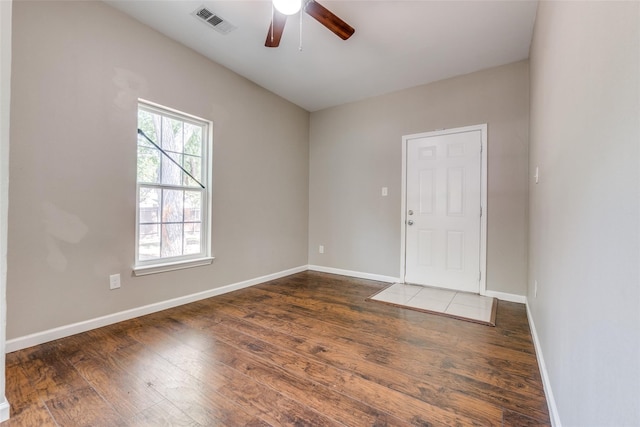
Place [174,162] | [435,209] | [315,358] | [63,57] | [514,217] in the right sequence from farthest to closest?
[435,209]
[514,217]
[174,162]
[63,57]
[315,358]

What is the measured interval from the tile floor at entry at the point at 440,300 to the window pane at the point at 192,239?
2077 mm

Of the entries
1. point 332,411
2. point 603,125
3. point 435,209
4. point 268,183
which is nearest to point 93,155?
point 268,183

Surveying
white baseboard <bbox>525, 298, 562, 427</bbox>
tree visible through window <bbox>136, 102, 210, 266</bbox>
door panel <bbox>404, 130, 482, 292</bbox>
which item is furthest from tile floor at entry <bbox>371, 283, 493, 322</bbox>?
tree visible through window <bbox>136, 102, 210, 266</bbox>

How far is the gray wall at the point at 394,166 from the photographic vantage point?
10.2 ft

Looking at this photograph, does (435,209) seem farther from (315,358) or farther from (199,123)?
(199,123)

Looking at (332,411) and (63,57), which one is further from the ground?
(63,57)

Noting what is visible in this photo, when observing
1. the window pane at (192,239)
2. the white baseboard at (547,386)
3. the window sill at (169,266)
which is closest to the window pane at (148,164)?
the window pane at (192,239)

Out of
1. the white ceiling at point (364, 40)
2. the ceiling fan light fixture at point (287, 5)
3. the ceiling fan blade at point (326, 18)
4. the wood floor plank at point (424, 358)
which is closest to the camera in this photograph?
the wood floor plank at point (424, 358)

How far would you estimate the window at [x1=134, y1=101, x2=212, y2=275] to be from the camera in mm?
2658

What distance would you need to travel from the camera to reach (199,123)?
3121 millimetres

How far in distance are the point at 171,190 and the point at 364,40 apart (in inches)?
96.9

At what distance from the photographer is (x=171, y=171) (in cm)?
288

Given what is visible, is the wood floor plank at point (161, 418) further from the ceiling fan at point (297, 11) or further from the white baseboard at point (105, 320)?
the ceiling fan at point (297, 11)

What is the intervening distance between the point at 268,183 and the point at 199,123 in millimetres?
1167
